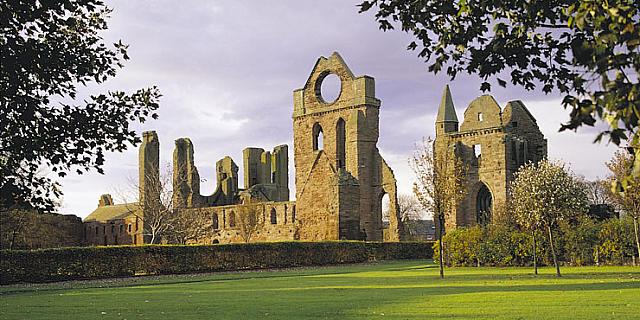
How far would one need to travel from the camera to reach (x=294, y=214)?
5162 centimetres

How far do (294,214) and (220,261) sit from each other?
19.7 m

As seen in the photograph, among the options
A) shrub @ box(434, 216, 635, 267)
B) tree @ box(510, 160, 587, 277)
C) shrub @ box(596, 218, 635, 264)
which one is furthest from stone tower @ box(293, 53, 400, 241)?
tree @ box(510, 160, 587, 277)

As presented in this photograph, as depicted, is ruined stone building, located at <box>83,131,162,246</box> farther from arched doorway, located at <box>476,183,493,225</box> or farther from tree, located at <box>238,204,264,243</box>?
arched doorway, located at <box>476,183,493,225</box>

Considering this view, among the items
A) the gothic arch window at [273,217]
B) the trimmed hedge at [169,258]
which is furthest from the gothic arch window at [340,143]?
the trimmed hedge at [169,258]

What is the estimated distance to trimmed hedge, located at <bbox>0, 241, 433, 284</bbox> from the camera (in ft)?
85.2

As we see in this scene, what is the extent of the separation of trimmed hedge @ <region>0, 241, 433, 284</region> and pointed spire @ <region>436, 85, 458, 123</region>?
15.6 m

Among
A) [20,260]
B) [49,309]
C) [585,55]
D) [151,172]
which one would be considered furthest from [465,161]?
[585,55]

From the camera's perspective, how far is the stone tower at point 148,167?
54.5m

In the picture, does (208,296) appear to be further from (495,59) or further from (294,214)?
(294,214)

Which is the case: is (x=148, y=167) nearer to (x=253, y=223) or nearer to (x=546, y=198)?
(x=253, y=223)

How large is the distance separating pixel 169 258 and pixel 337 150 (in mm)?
23761

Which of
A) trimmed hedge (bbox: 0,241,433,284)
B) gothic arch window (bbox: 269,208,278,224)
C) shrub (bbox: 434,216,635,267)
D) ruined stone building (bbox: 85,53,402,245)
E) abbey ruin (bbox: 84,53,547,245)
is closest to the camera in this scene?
trimmed hedge (bbox: 0,241,433,284)

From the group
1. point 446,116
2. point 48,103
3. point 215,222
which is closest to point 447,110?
point 446,116

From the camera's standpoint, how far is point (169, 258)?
98.5ft
